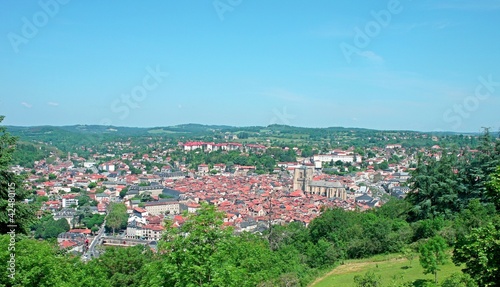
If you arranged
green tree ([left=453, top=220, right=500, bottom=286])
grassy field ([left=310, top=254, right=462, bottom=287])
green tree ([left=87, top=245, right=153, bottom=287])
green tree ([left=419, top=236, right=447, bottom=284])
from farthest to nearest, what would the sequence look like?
green tree ([left=87, top=245, right=153, bottom=287])
grassy field ([left=310, top=254, right=462, bottom=287])
green tree ([left=419, top=236, right=447, bottom=284])
green tree ([left=453, top=220, right=500, bottom=286])

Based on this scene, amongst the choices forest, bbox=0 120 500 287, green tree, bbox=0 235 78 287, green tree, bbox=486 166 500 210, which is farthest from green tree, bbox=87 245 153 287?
green tree, bbox=486 166 500 210

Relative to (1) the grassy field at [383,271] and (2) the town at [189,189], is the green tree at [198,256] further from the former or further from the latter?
(2) the town at [189,189]

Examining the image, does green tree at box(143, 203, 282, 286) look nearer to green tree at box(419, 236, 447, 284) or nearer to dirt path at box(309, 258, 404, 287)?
green tree at box(419, 236, 447, 284)

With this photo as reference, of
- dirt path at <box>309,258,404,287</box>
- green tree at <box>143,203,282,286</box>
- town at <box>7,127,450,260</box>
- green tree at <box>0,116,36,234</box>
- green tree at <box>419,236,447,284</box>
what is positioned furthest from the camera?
town at <box>7,127,450,260</box>

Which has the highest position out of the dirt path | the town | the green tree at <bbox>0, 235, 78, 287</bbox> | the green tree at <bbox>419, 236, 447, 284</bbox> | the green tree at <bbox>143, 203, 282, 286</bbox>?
the green tree at <bbox>143, 203, 282, 286</bbox>

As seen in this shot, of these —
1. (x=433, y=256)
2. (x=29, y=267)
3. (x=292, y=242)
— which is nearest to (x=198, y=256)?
(x=29, y=267)

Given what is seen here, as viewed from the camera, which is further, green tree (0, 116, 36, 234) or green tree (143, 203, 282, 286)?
green tree (0, 116, 36, 234)
